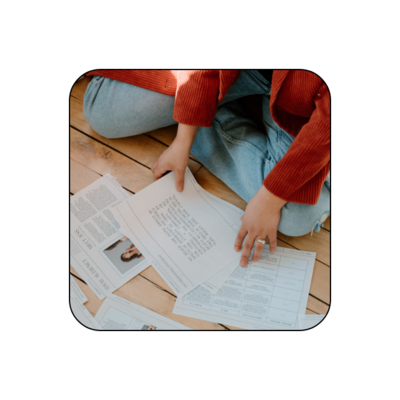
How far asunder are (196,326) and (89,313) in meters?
0.26

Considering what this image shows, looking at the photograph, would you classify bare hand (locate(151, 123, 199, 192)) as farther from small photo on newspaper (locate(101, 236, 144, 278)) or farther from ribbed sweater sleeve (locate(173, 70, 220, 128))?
small photo on newspaper (locate(101, 236, 144, 278))

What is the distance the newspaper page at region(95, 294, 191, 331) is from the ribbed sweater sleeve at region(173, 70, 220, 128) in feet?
1.55

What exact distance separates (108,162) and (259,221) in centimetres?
45

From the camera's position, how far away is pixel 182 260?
0.88m

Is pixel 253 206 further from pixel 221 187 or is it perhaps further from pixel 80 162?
pixel 80 162

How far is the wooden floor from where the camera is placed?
86cm

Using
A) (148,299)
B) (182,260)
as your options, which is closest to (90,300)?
(148,299)

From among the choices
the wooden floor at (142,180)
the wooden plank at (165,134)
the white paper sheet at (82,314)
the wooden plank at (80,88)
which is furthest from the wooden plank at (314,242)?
the wooden plank at (80,88)

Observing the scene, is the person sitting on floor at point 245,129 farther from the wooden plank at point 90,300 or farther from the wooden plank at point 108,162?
the wooden plank at point 90,300

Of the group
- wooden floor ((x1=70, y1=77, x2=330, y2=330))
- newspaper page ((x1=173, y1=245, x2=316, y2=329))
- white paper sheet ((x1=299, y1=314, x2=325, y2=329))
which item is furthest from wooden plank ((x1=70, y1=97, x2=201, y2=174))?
white paper sheet ((x1=299, y1=314, x2=325, y2=329))

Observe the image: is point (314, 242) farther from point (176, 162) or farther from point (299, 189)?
point (176, 162)

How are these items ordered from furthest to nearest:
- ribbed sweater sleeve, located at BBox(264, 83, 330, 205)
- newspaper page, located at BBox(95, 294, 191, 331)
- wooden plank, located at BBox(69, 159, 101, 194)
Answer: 1. wooden plank, located at BBox(69, 159, 101, 194)
2. newspaper page, located at BBox(95, 294, 191, 331)
3. ribbed sweater sleeve, located at BBox(264, 83, 330, 205)

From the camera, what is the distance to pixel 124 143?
3.25ft

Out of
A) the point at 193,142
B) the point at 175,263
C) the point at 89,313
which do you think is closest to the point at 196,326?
the point at 175,263
